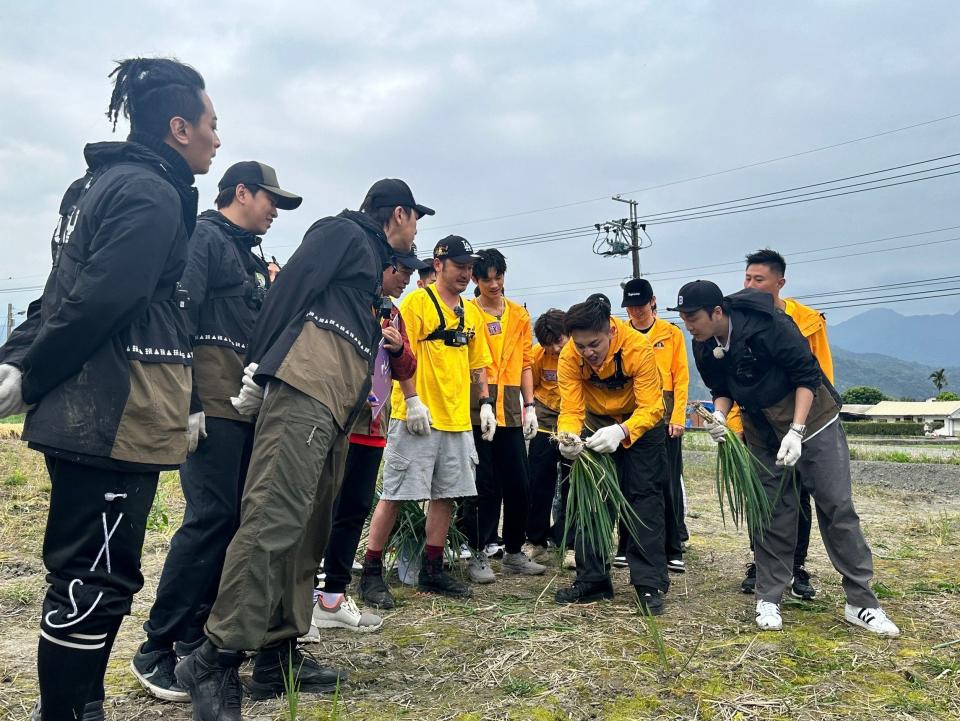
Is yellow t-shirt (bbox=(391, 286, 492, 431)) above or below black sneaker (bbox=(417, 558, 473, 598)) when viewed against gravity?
above

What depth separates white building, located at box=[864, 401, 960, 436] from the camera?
45312mm

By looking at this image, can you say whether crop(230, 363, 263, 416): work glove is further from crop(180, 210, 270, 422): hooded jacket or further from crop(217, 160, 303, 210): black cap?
crop(217, 160, 303, 210): black cap

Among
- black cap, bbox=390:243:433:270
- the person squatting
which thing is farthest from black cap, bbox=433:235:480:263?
black cap, bbox=390:243:433:270

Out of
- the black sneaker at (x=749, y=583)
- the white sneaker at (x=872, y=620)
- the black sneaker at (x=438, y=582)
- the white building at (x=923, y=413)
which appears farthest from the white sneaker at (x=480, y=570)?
the white building at (x=923, y=413)

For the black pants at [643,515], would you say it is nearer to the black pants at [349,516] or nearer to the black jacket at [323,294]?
the black pants at [349,516]

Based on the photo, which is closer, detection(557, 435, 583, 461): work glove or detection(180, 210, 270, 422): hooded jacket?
detection(180, 210, 270, 422): hooded jacket

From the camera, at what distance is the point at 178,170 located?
261 cm

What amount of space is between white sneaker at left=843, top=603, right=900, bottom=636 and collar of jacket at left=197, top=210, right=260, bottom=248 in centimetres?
365

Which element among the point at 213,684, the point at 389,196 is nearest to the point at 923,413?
the point at 389,196

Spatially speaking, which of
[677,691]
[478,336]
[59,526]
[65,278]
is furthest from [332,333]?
[478,336]

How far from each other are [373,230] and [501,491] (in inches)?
109

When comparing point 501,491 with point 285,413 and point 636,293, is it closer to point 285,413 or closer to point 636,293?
point 636,293

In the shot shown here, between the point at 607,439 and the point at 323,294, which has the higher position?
the point at 323,294

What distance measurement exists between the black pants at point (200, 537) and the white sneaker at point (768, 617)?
274 cm
